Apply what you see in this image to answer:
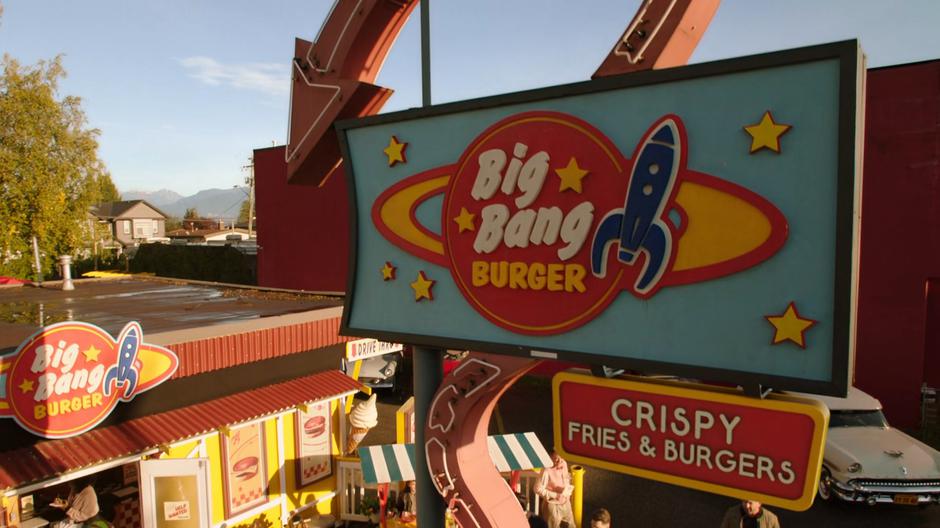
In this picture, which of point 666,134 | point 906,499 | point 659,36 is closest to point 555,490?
point 906,499

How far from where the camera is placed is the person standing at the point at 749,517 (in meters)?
7.14

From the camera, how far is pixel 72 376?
7.00 meters

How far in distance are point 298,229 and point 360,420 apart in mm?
15853

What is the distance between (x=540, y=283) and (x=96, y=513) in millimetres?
8323

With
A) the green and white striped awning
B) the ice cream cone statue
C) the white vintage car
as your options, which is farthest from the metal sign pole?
the white vintage car

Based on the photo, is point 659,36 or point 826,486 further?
point 826,486

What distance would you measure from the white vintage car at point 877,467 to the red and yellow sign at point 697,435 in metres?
9.17

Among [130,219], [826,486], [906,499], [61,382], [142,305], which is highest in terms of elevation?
[130,219]

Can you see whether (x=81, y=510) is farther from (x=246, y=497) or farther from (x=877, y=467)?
(x=877, y=467)

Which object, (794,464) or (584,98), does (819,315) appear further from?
(584,98)

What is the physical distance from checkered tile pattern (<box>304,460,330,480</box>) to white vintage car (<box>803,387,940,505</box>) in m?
9.42

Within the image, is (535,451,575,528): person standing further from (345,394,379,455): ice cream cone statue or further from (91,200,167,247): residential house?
(91,200,167,247): residential house

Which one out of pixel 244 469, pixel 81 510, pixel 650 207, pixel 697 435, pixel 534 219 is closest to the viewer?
pixel 697 435

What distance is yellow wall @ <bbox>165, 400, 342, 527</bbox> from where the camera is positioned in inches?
357
